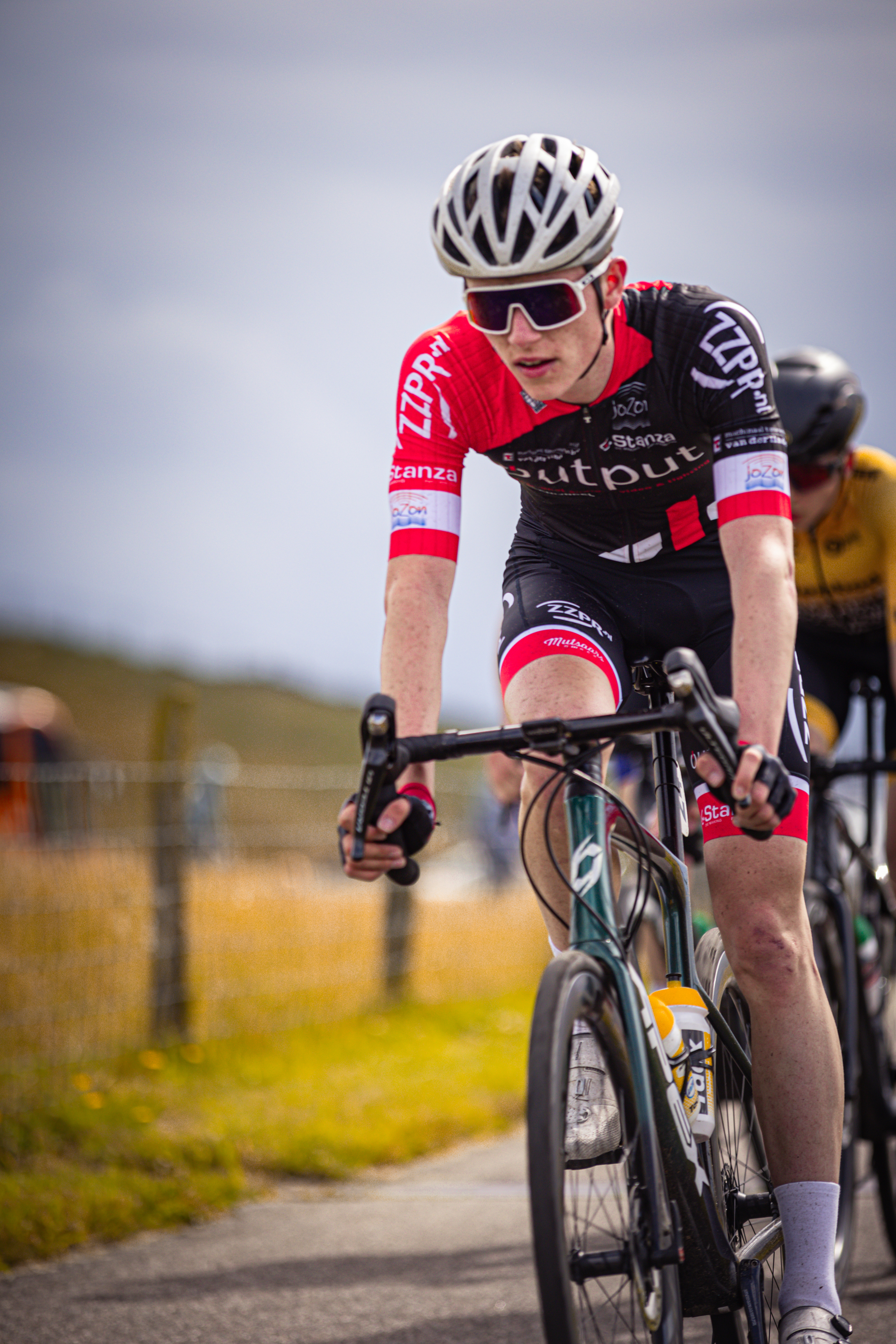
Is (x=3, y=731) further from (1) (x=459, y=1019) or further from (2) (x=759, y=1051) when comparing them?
(2) (x=759, y=1051)

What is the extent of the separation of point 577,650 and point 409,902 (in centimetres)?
675

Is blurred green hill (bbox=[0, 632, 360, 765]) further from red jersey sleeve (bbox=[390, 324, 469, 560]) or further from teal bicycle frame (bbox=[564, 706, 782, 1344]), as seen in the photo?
teal bicycle frame (bbox=[564, 706, 782, 1344])

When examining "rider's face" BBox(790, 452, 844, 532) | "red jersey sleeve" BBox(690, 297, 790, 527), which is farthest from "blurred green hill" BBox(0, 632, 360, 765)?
"red jersey sleeve" BBox(690, 297, 790, 527)

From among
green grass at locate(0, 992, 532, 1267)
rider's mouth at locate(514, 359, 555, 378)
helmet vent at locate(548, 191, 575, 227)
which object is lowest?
green grass at locate(0, 992, 532, 1267)

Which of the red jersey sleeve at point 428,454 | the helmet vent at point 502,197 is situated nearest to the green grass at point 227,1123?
the red jersey sleeve at point 428,454

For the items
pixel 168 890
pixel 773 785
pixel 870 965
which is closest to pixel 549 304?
pixel 773 785

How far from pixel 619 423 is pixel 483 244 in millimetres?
492

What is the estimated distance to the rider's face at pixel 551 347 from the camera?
8.41 feet

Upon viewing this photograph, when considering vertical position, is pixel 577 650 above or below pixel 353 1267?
above

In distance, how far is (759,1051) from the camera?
9.23 ft

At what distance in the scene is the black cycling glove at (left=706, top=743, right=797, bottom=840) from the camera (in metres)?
2.19

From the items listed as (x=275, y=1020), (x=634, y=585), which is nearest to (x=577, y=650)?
(x=634, y=585)

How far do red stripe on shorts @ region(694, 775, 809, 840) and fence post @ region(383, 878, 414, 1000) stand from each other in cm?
624

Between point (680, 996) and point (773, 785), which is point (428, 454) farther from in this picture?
point (680, 996)
